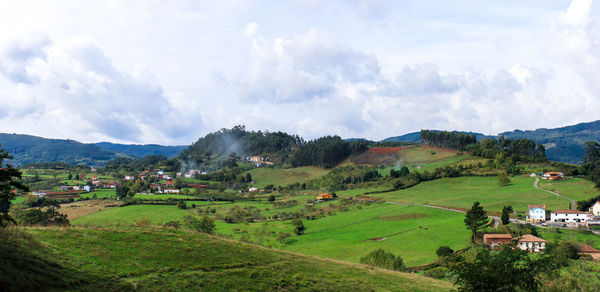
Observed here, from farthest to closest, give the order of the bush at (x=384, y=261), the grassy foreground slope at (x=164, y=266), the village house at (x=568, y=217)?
the village house at (x=568, y=217)
the bush at (x=384, y=261)
the grassy foreground slope at (x=164, y=266)

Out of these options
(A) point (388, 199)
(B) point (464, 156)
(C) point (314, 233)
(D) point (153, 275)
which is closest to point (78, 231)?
(D) point (153, 275)

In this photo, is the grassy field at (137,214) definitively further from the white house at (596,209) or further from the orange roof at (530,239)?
the white house at (596,209)

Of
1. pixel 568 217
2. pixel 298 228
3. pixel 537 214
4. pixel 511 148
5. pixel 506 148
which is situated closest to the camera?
pixel 568 217

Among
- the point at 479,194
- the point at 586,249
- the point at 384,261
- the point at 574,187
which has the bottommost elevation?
the point at 586,249

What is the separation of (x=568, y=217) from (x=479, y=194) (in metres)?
30.1

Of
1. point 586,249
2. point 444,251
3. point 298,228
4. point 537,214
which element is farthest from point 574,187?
point 298,228

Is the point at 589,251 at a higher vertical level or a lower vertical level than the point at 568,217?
lower

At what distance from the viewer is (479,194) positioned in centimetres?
11150

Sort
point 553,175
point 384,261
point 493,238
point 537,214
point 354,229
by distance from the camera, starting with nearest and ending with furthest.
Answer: point 384,261 → point 493,238 → point 537,214 → point 354,229 → point 553,175

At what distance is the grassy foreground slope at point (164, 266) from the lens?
818 inches

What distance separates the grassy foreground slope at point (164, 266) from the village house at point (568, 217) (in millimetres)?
59043

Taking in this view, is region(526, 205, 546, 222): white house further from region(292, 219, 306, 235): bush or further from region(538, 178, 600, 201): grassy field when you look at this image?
region(292, 219, 306, 235): bush

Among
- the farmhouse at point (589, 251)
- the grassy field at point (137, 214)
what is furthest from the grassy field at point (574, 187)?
the grassy field at point (137, 214)

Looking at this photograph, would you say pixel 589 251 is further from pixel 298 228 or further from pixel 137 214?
pixel 137 214
